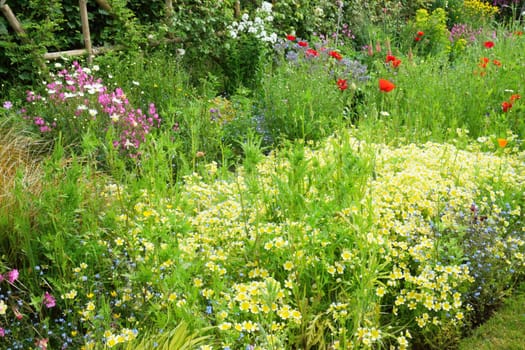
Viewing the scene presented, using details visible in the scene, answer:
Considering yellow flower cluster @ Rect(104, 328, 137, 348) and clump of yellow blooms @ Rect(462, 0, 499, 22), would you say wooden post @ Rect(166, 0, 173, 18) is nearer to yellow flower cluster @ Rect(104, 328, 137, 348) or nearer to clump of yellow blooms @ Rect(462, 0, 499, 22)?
yellow flower cluster @ Rect(104, 328, 137, 348)

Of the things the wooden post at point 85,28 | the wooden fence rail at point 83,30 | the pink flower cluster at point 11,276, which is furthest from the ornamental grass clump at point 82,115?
the pink flower cluster at point 11,276

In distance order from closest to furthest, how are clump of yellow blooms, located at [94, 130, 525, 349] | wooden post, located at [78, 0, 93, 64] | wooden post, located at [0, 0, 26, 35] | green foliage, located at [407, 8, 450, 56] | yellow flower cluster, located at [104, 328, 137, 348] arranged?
yellow flower cluster, located at [104, 328, 137, 348] → clump of yellow blooms, located at [94, 130, 525, 349] → wooden post, located at [0, 0, 26, 35] → wooden post, located at [78, 0, 93, 64] → green foliage, located at [407, 8, 450, 56]

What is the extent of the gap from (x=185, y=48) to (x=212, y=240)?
446 centimetres

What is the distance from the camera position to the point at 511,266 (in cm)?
281

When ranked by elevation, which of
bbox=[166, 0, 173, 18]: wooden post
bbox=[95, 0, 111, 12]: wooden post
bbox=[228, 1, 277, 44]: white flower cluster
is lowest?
bbox=[228, 1, 277, 44]: white flower cluster

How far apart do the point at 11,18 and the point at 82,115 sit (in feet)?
4.73

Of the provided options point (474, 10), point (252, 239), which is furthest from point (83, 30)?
point (474, 10)

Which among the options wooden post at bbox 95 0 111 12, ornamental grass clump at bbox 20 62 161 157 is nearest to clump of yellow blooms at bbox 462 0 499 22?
wooden post at bbox 95 0 111 12

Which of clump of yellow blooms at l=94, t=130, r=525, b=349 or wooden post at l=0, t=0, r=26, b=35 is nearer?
clump of yellow blooms at l=94, t=130, r=525, b=349

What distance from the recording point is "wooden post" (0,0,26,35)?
496 centimetres

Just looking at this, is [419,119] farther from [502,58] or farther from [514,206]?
[502,58]

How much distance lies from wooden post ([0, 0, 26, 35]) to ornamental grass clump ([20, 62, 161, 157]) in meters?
0.81

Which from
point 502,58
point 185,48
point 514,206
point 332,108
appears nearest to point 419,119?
point 332,108

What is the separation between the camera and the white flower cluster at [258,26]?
6.53m
